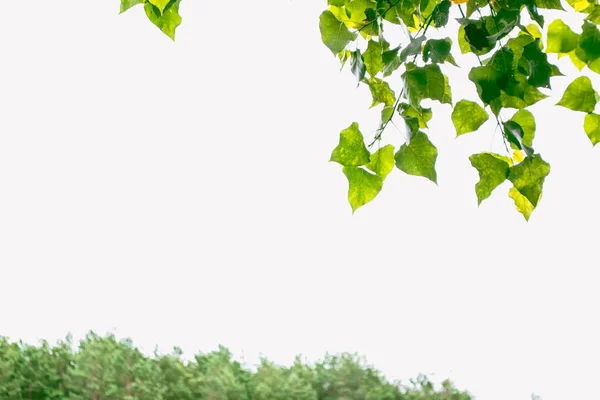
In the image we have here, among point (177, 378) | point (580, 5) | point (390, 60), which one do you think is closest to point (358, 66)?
point (390, 60)

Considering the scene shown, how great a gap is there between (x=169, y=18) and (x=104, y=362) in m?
1.60

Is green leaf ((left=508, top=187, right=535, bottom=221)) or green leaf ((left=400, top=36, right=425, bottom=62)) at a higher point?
green leaf ((left=400, top=36, right=425, bottom=62))

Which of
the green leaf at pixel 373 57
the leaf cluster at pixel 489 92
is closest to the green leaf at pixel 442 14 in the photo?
the leaf cluster at pixel 489 92

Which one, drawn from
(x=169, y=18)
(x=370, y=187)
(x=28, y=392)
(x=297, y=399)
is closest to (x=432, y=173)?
(x=370, y=187)

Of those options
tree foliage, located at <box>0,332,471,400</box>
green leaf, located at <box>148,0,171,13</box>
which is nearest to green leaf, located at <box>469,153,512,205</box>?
green leaf, located at <box>148,0,171,13</box>

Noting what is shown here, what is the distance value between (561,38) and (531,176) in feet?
0.46

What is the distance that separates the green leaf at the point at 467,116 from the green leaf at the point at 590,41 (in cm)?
10

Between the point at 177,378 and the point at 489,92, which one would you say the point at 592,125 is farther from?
the point at 177,378

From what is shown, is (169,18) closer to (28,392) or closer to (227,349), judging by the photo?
(227,349)

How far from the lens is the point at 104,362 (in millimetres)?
2086

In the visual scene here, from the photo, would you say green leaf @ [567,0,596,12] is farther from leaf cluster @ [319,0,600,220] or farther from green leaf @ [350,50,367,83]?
green leaf @ [350,50,367,83]

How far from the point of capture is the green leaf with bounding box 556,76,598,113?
0.61 m

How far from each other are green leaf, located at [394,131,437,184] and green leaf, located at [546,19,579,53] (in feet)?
0.52

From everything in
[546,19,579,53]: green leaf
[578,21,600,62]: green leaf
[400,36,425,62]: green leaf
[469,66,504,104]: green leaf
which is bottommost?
[469,66,504,104]: green leaf
